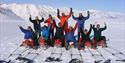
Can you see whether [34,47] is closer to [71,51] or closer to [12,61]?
[71,51]

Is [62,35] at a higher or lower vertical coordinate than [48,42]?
higher

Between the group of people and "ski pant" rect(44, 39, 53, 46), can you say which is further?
"ski pant" rect(44, 39, 53, 46)

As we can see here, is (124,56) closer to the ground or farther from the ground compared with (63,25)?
closer to the ground

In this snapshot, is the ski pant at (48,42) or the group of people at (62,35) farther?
the ski pant at (48,42)

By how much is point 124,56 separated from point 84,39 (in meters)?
2.29

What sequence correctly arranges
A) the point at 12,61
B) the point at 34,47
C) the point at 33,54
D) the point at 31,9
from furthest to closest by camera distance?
1. the point at 31,9
2. the point at 34,47
3. the point at 33,54
4. the point at 12,61

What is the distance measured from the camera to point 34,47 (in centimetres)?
1377

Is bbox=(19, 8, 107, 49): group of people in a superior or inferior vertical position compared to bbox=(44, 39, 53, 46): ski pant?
superior

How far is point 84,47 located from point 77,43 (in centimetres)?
34

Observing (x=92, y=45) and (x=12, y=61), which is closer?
(x=12, y=61)

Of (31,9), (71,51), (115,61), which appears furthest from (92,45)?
(31,9)

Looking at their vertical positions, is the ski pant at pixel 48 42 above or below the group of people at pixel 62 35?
below

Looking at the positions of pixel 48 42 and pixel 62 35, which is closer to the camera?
pixel 62 35

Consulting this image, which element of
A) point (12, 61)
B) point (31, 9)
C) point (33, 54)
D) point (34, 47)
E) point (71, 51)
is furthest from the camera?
point (31, 9)
